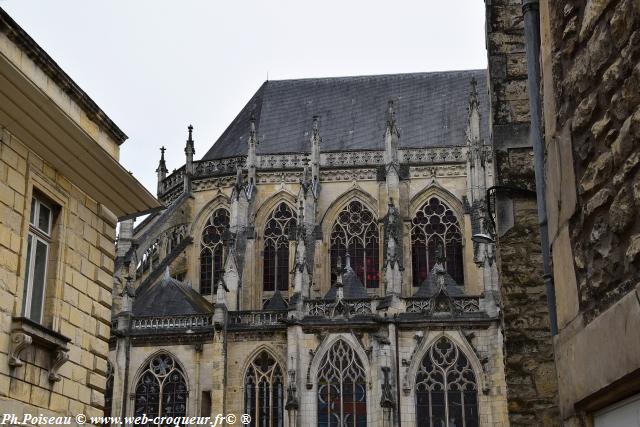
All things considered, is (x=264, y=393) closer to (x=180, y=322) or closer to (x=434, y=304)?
(x=180, y=322)

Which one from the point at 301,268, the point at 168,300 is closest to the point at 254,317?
the point at 301,268

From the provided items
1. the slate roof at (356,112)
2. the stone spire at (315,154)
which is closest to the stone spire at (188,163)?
the slate roof at (356,112)

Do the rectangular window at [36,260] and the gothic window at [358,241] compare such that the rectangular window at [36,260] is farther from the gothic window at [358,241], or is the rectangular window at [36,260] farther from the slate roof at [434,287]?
the gothic window at [358,241]

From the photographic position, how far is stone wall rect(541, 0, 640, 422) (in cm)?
329

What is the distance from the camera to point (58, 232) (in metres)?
9.33

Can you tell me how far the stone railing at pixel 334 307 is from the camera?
969 inches

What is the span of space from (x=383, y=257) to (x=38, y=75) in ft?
67.0

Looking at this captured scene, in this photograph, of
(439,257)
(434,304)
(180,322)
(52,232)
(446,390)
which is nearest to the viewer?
(52,232)

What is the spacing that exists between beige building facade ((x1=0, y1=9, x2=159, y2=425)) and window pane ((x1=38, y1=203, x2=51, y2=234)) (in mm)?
13

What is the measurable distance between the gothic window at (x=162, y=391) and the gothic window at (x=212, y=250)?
4726mm

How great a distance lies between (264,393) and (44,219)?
1616cm

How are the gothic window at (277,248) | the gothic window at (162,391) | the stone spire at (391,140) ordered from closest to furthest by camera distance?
the gothic window at (162,391) → the gothic window at (277,248) → the stone spire at (391,140)

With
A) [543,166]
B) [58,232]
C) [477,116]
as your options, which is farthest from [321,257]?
[543,166]

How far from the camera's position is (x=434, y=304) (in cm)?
2438
